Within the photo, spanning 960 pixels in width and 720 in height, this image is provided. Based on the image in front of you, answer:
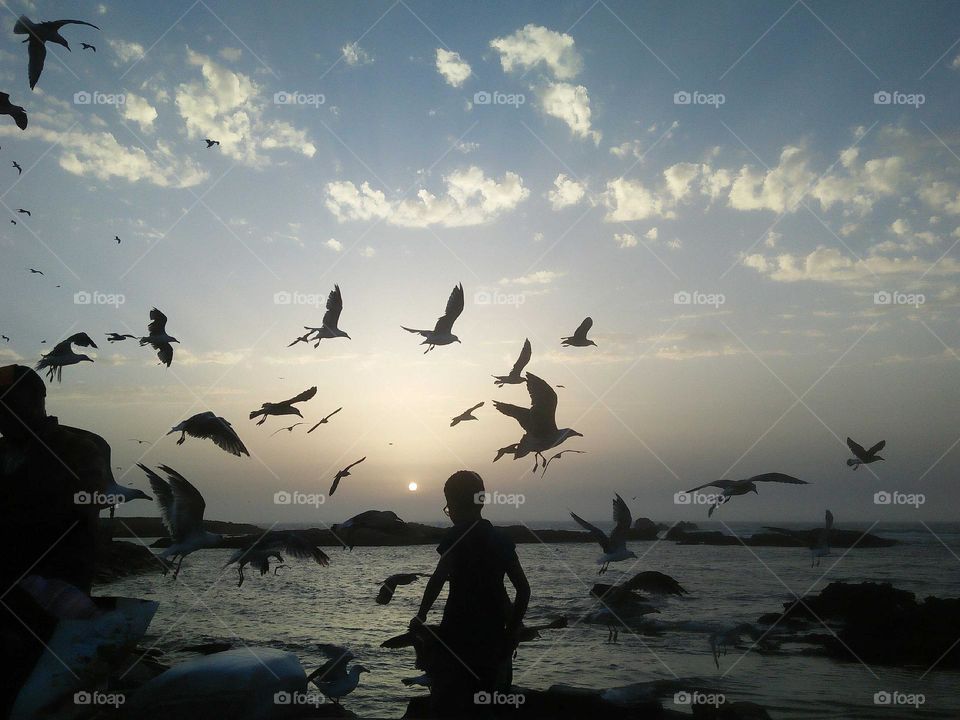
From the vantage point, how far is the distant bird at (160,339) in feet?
31.3

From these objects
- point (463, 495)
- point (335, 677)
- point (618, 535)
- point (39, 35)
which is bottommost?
point (335, 677)

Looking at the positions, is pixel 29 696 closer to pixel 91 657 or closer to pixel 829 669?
pixel 91 657

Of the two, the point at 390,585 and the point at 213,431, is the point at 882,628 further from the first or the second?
the point at 213,431

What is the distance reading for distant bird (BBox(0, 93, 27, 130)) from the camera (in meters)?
6.21

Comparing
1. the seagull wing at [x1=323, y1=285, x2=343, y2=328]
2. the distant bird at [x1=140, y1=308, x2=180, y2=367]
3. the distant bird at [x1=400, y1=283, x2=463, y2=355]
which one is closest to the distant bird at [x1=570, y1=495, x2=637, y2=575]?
the distant bird at [x1=400, y1=283, x2=463, y2=355]

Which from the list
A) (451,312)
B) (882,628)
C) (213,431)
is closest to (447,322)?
(451,312)

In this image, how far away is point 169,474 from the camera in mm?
6012

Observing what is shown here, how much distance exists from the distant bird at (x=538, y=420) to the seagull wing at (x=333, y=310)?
3.73 meters

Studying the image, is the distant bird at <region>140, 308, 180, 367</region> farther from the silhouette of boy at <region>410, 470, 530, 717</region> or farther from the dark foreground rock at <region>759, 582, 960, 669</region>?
the dark foreground rock at <region>759, 582, 960, 669</region>

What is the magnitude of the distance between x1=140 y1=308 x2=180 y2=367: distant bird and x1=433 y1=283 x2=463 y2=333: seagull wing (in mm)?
4354

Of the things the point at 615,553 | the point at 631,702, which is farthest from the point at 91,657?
Result: the point at 615,553

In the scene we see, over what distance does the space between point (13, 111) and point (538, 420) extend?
6.85 meters

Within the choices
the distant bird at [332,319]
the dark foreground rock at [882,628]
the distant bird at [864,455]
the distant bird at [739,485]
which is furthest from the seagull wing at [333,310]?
the dark foreground rock at [882,628]

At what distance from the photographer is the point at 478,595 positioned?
136 inches
